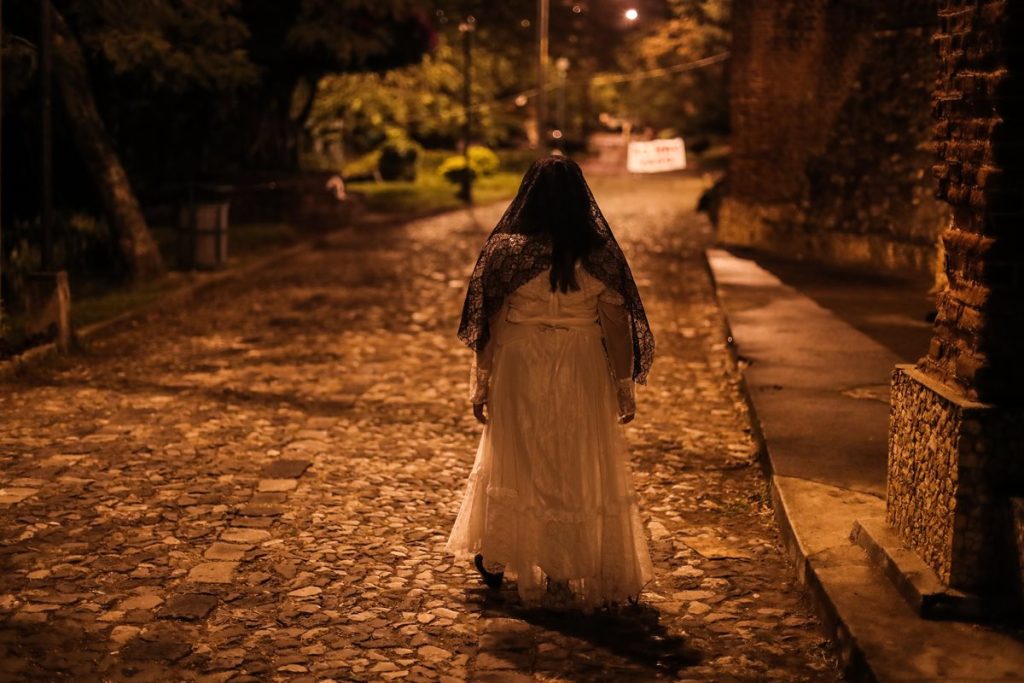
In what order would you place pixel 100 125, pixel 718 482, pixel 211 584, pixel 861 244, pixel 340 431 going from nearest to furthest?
pixel 211 584
pixel 718 482
pixel 340 431
pixel 100 125
pixel 861 244

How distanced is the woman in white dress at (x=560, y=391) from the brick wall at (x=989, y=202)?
1.37m

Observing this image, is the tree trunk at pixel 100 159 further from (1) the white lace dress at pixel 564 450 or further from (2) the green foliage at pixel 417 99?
(2) the green foliage at pixel 417 99

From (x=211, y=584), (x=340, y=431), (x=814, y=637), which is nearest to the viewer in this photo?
(x=814, y=637)

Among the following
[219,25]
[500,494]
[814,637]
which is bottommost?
[814,637]

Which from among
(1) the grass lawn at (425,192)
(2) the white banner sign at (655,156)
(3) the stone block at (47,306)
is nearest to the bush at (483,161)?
(1) the grass lawn at (425,192)

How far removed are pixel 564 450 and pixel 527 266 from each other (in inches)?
32.2

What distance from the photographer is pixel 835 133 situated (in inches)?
796

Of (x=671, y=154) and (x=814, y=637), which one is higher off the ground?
(x=671, y=154)

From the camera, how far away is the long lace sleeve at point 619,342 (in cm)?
584

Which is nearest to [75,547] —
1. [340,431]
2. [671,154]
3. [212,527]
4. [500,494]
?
[212,527]

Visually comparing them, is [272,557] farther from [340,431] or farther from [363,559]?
[340,431]

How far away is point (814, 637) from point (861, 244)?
48.0 feet

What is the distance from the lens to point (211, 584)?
6.21 meters

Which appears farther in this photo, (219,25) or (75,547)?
(219,25)
